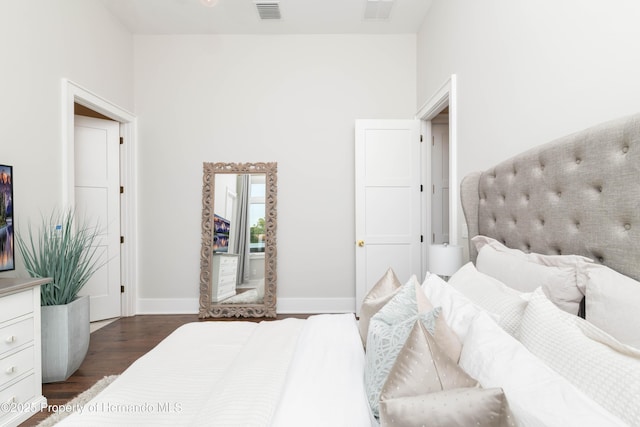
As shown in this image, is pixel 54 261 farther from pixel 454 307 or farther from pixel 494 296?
pixel 494 296

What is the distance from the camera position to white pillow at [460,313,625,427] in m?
0.61

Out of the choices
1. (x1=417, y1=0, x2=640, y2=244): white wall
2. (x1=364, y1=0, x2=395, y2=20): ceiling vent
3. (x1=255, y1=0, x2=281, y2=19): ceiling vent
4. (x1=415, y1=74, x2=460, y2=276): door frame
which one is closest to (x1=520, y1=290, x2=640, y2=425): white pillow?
(x1=417, y1=0, x2=640, y2=244): white wall

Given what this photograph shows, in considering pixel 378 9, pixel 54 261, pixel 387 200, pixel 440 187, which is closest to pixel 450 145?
pixel 387 200

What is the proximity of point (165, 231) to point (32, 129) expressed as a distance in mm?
1628

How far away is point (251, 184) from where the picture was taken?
3.60 m

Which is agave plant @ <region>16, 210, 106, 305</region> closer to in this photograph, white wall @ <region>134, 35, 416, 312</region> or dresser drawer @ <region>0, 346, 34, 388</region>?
dresser drawer @ <region>0, 346, 34, 388</region>

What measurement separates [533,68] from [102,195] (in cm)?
400

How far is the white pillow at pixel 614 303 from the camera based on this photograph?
87 centimetres

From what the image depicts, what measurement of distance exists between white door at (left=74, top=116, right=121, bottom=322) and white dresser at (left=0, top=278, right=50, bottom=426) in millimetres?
1625

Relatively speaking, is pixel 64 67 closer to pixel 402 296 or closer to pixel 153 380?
pixel 153 380

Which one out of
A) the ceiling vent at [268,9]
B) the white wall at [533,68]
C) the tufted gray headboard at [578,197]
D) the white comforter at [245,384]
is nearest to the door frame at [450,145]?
the white wall at [533,68]

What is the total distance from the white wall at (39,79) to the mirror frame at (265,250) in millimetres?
1325

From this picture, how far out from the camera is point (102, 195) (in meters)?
3.42

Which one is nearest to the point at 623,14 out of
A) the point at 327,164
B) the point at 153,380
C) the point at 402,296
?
the point at 402,296
